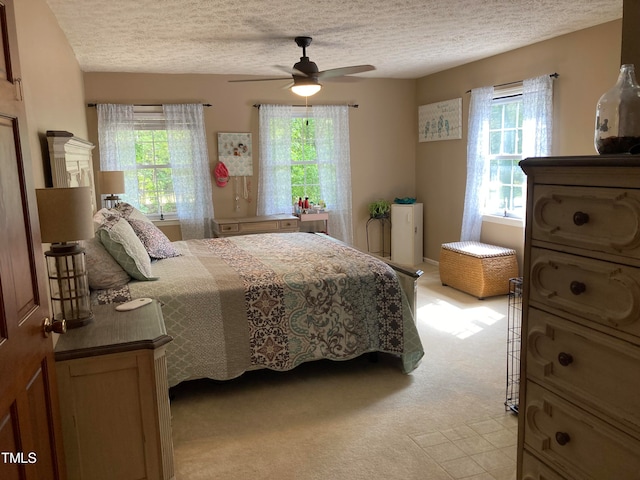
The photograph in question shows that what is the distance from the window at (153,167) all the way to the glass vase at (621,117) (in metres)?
5.44

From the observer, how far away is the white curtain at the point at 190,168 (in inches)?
235

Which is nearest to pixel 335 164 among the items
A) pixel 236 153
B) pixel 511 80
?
pixel 236 153

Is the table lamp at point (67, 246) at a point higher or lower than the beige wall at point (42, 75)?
lower

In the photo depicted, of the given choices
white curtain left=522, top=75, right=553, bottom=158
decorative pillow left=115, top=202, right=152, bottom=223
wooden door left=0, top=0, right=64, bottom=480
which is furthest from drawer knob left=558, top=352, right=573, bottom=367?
white curtain left=522, top=75, right=553, bottom=158

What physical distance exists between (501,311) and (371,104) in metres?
3.42

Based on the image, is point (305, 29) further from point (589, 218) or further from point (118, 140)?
point (589, 218)

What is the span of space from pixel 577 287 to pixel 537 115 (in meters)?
3.85

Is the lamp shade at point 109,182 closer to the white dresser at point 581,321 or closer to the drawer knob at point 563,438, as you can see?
the white dresser at point 581,321

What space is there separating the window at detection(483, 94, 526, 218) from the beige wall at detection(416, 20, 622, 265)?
0.71 ft

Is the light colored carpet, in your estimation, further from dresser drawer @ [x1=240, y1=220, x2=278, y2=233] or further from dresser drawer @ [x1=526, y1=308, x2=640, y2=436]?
dresser drawer @ [x1=240, y1=220, x2=278, y2=233]

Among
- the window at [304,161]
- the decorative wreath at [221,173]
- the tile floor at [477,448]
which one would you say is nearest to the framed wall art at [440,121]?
the window at [304,161]

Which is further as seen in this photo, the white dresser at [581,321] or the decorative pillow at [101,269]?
the decorative pillow at [101,269]

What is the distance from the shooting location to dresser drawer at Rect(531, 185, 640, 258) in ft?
3.87

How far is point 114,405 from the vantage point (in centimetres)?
198
